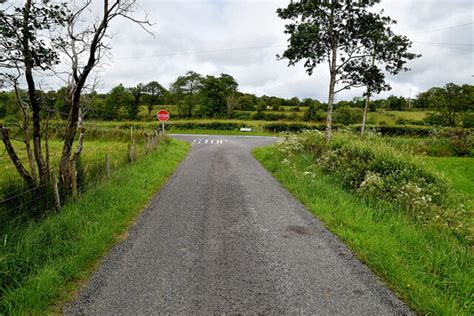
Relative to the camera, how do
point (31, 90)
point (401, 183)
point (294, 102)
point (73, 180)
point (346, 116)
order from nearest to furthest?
point (31, 90) < point (73, 180) < point (401, 183) < point (346, 116) < point (294, 102)

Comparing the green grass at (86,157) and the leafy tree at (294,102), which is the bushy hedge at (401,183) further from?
the leafy tree at (294,102)

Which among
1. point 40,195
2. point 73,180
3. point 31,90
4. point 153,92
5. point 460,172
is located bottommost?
point 460,172

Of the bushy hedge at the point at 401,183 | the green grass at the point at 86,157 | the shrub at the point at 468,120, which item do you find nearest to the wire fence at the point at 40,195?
the green grass at the point at 86,157

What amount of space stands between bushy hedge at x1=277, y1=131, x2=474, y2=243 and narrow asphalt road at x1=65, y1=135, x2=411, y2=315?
2.61m

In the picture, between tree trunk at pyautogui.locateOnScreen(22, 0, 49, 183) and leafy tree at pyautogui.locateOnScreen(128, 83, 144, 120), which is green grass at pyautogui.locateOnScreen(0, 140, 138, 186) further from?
leafy tree at pyautogui.locateOnScreen(128, 83, 144, 120)

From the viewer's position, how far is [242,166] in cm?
1384

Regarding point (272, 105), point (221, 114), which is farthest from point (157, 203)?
point (272, 105)

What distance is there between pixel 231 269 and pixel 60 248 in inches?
111

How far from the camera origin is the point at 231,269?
4332 mm

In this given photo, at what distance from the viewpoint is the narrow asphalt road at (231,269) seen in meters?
3.48

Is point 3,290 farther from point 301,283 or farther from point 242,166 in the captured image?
point 242,166

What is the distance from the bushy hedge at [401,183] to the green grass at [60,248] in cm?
658

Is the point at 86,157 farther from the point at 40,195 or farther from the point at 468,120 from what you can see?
the point at 468,120

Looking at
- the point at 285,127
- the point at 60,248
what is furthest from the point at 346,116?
the point at 60,248
